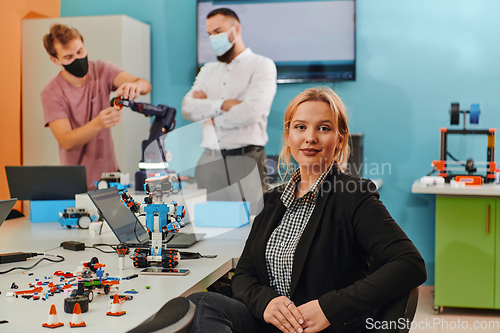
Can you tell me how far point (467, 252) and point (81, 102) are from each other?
2.92 metres

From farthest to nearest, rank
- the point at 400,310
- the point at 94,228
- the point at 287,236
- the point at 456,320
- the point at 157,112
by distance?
the point at 456,320 < the point at 157,112 < the point at 94,228 < the point at 287,236 < the point at 400,310

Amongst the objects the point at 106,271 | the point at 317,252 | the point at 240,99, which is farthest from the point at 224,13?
the point at 317,252

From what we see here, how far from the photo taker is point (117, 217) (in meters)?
1.95

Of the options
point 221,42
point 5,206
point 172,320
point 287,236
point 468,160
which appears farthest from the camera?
point 221,42

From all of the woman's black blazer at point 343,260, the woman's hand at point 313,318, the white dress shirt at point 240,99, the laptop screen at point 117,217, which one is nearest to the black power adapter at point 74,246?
the laptop screen at point 117,217

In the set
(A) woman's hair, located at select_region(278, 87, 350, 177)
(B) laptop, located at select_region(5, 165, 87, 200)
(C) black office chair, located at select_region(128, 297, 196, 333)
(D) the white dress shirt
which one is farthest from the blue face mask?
(C) black office chair, located at select_region(128, 297, 196, 333)

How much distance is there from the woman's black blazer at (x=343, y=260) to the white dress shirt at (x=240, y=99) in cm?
167

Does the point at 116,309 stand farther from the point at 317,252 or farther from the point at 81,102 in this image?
the point at 81,102

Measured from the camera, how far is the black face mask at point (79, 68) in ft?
12.0

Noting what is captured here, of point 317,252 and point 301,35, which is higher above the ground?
point 301,35

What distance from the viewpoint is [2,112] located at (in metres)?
3.62

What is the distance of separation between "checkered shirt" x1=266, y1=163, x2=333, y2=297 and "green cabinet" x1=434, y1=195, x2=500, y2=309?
189cm

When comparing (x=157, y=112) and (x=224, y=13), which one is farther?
(x=224, y=13)

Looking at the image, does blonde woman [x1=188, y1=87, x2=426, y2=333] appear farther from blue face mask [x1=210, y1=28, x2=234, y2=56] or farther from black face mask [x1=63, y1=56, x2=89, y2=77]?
black face mask [x1=63, y1=56, x2=89, y2=77]
